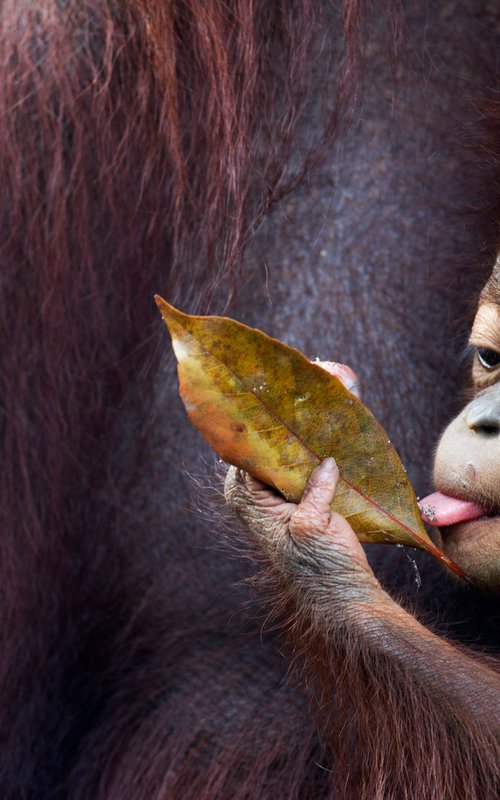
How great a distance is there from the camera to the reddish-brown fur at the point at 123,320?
1486 millimetres

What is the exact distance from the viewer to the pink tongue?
1.19 m

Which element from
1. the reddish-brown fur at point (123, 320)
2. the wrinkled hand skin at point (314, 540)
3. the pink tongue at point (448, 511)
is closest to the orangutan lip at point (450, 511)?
the pink tongue at point (448, 511)

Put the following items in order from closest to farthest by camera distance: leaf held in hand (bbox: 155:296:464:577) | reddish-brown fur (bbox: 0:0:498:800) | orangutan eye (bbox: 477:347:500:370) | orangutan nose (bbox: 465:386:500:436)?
leaf held in hand (bbox: 155:296:464:577), orangutan nose (bbox: 465:386:500:436), orangutan eye (bbox: 477:347:500:370), reddish-brown fur (bbox: 0:0:498:800)

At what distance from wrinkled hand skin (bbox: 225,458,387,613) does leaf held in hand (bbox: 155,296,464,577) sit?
0.02 metres

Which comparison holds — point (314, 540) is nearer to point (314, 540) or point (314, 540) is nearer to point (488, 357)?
point (314, 540)

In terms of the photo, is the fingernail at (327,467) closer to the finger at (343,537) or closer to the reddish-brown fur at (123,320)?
the finger at (343,537)

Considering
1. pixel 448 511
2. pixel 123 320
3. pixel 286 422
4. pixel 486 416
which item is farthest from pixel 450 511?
pixel 123 320

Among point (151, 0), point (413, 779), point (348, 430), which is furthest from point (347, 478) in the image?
point (151, 0)

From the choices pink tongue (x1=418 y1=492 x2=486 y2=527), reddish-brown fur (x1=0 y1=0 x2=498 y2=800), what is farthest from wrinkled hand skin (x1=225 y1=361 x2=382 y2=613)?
reddish-brown fur (x1=0 y1=0 x2=498 y2=800)

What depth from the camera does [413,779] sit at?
1203mm

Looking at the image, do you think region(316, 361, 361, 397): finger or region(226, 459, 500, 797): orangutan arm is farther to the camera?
region(316, 361, 361, 397): finger

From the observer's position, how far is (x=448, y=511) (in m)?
1.20

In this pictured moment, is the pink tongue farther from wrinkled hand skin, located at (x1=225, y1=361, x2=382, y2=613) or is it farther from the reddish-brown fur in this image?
the reddish-brown fur

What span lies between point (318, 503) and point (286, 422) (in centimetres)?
8
